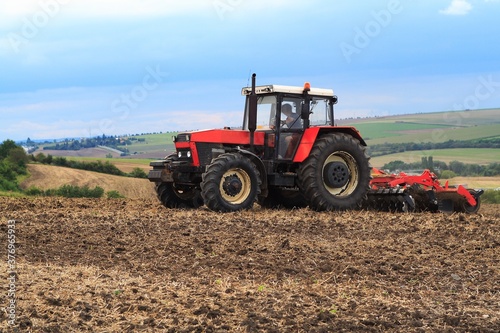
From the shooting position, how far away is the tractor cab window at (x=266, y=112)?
14.3 meters

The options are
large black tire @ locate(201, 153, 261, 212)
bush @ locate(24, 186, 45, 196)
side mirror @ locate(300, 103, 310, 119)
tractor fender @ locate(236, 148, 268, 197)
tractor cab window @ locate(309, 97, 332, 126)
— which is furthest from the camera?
bush @ locate(24, 186, 45, 196)

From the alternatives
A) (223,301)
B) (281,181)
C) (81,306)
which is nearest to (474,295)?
(223,301)

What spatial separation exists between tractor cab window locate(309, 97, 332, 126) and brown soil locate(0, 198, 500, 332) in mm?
2444

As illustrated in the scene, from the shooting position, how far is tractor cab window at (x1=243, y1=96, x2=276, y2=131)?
14.3 m

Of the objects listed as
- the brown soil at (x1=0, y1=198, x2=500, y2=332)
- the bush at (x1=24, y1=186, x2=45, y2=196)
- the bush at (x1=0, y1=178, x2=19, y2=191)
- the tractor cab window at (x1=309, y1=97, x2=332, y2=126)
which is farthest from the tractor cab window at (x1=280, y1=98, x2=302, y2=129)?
the bush at (x1=0, y1=178, x2=19, y2=191)

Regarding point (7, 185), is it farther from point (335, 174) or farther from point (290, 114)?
point (335, 174)

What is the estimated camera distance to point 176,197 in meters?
15.3

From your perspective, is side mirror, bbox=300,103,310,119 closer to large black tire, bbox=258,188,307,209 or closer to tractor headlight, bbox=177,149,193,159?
large black tire, bbox=258,188,307,209

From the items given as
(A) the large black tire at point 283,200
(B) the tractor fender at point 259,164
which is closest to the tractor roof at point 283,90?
(B) the tractor fender at point 259,164

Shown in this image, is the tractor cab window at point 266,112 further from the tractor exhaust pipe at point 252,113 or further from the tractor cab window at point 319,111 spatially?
the tractor cab window at point 319,111

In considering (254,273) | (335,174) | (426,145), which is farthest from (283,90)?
(426,145)

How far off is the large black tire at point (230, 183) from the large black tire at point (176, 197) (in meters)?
1.85

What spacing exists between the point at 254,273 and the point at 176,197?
7302 mm

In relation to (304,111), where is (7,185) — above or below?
below
